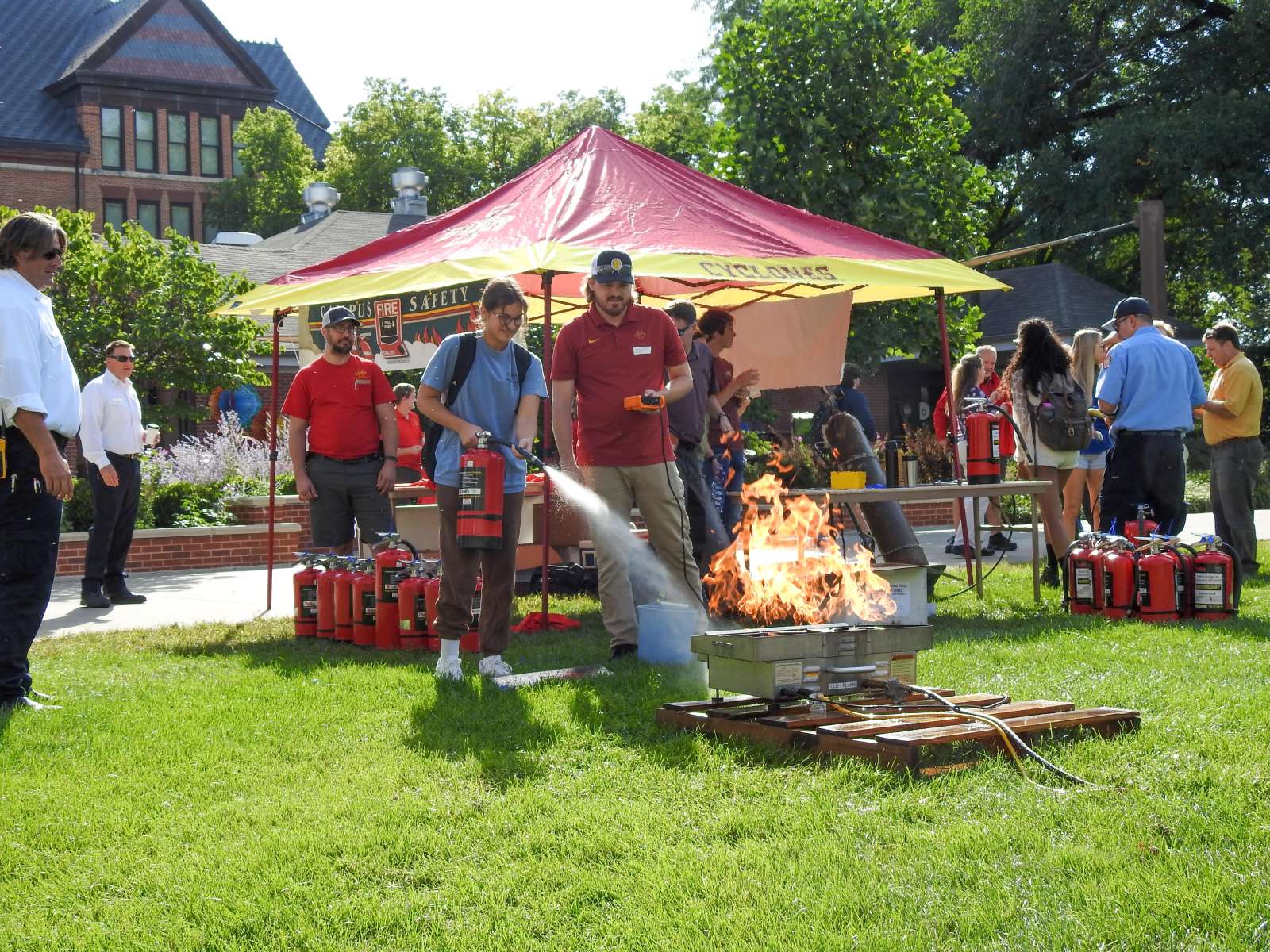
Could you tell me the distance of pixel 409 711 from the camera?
241 inches

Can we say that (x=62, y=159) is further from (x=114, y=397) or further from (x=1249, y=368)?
(x=1249, y=368)

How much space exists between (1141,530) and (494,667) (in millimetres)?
4843

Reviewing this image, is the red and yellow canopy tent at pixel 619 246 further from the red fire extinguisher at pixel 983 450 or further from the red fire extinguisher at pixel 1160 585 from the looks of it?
the red fire extinguisher at pixel 1160 585

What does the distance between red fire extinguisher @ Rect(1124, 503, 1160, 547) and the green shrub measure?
10285 mm

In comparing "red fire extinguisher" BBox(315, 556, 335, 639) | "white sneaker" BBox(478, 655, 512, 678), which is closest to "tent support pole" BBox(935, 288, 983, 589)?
"white sneaker" BBox(478, 655, 512, 678)

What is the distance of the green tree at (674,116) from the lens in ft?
120

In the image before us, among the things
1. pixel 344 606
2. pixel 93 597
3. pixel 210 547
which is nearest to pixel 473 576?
pixel 344 606

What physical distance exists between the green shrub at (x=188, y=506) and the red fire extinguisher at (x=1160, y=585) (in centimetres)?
1050

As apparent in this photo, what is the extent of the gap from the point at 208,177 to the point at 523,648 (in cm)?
4289

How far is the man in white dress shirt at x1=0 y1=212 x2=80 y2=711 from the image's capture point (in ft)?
19.7

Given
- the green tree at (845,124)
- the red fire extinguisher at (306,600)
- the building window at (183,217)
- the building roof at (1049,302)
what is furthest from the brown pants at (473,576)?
the building window at (183,217)

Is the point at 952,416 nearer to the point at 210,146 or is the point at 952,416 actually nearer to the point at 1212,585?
the point at 1212,585

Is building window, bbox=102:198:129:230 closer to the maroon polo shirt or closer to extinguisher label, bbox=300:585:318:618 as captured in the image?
extinguisher label, bbox=300:585:318:618

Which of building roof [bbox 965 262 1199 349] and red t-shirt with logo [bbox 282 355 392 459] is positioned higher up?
building roof [bbox 965 262 1199 349]
